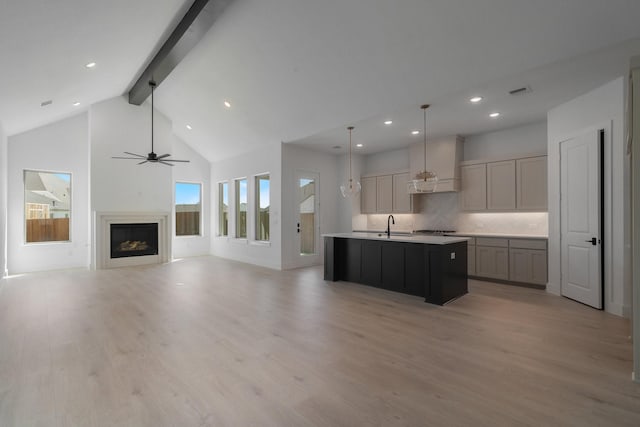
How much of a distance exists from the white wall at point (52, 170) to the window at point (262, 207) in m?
4.06

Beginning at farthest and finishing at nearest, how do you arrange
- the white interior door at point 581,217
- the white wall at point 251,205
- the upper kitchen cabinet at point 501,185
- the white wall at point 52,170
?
the white wall at point 251,205, the white wall at point 52,170, the upper kitchen cabinet at point 501,185, the white interior door at point 581,217

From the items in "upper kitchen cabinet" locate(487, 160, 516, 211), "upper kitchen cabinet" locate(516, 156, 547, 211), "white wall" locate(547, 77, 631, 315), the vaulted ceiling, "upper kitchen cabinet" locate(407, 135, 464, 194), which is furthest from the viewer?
"upper kitchen cabinet" locate(407, 135, 464, 194)

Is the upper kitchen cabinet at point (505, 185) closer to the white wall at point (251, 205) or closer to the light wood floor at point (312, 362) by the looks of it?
the light wood floor at point (312, 362)

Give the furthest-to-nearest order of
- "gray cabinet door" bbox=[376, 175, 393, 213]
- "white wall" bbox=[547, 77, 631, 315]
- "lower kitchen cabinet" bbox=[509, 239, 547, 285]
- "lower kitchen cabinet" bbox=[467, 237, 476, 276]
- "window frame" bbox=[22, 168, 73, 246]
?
"gray cabinet door" bbox=[376, 175, 393, 213] → "window frame" bbox=[22, 168, 73, 246] → "lower kitchen cabinet" bbox=[467, 237, 476, 276] → "lower kitchen cabinet" bbox=[509, 239, 547, 285] → "white wall" bbox=[547, 77, 631, 315]

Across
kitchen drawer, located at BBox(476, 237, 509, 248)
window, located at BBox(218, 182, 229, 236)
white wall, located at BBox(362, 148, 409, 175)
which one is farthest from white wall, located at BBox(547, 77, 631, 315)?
window, located at BBox(218, 182, 229, 236)

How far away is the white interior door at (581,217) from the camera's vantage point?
4062 millimetres

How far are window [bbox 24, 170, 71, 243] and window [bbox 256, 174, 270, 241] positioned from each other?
14.9ft

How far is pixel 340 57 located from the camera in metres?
4.24

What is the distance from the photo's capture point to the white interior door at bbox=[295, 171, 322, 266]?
7.36 m

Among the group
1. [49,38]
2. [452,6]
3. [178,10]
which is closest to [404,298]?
[452,6]

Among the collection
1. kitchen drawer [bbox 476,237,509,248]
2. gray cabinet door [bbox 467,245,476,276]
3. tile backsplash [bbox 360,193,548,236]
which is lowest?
gray cabinet door [bbox 467,245,476,276]

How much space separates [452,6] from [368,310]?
3.56 m

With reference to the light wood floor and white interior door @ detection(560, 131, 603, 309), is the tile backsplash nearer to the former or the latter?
white interior door @ detection(560, 131, 603, 309)

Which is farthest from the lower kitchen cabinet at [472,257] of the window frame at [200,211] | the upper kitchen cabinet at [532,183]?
the window frame at [200,211]
